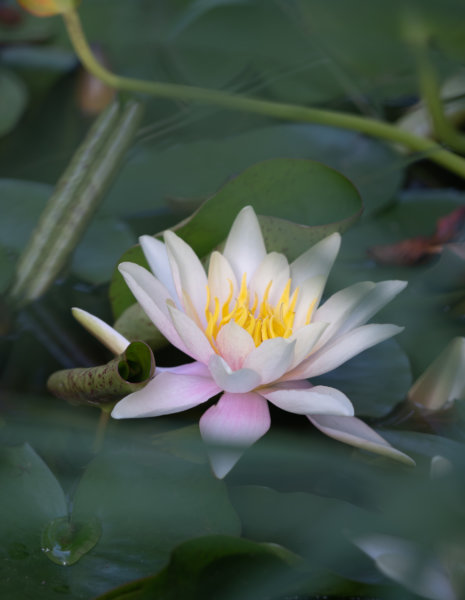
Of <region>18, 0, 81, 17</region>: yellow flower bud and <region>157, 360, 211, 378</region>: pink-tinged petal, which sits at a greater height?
<region>18, 0, 81, 17</region>: yellow flower bud

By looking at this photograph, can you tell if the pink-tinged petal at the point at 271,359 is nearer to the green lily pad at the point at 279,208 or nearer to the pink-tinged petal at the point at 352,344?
the pink-tinged petal at the point at 352,344

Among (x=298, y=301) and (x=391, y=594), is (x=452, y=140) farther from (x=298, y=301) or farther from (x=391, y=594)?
(x=391, y=594)

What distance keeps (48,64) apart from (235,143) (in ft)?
2.31

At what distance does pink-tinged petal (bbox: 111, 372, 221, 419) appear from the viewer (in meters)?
0.68

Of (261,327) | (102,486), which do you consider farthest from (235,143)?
(102,486)

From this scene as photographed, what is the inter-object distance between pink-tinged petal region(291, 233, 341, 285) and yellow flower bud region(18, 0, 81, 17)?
682mm

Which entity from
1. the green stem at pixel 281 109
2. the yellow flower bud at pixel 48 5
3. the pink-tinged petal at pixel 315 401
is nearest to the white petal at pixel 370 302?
the pink-tinged petal at pixel 315 401

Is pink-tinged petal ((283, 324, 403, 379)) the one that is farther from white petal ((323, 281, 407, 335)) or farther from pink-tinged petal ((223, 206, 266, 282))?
pink-tinged petal ((223, 206, 266, 282))

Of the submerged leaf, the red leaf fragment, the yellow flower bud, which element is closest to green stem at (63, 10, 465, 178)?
the yellow flower bud

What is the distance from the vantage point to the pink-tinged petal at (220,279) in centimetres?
77

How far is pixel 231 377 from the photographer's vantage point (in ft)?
2.17

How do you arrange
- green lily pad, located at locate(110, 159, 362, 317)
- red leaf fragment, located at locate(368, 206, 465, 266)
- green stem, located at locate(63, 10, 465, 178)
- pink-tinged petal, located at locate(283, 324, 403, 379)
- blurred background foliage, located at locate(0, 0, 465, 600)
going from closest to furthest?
blurred background foliage, located at locate(0, 0, 465, 600)
pink-tinged petal, located at locate(283, 324, 403, 379)
green lily pad, located at locate(110, 159, 362, 317)
red leaf fragment, located at locate(368, 206, 465, 266)
green stem, located at locate(63, 10, 465, 178)

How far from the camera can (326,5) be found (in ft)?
4.17

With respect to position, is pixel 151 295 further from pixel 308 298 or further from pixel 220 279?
pixel 308 298
